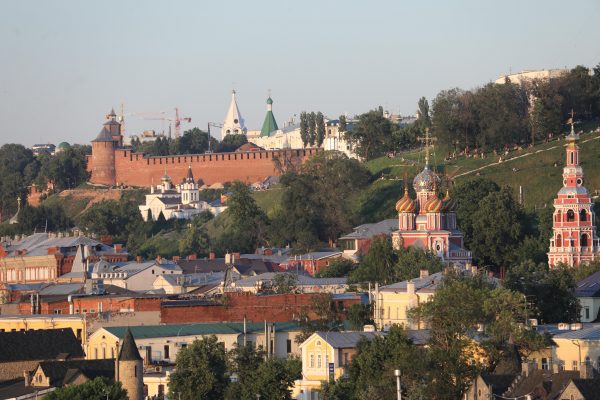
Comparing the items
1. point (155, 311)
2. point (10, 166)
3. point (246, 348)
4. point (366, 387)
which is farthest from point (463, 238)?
point (10, 166)

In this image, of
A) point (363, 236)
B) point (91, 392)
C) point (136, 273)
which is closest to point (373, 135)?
point (363, 236)

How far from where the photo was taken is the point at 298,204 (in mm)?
101938

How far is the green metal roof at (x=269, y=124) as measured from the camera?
174500mm

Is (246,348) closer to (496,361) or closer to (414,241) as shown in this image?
(496,361)

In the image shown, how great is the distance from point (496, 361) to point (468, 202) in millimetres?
37764

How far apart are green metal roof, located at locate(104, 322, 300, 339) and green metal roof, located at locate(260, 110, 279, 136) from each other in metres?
110

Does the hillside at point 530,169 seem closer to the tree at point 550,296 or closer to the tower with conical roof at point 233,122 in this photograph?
the tree at point 550,296

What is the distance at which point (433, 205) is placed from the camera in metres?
81.9

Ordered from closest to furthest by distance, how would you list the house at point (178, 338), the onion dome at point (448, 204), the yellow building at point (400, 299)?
the house at point (178, 338)
the yellow building at point (400, 299)
the onion dome at point (448, 204)

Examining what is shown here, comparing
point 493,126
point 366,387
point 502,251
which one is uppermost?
point 493,126

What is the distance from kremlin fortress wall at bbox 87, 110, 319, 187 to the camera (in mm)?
137500

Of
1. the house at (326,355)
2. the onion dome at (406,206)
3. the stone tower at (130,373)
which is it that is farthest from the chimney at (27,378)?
the onion dome at (406,206)

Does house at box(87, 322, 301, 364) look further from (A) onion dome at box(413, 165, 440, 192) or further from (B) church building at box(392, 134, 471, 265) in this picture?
(A) onion dome at box(413, 165, 440, 192)

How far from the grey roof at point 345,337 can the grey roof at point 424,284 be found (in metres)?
6.54
